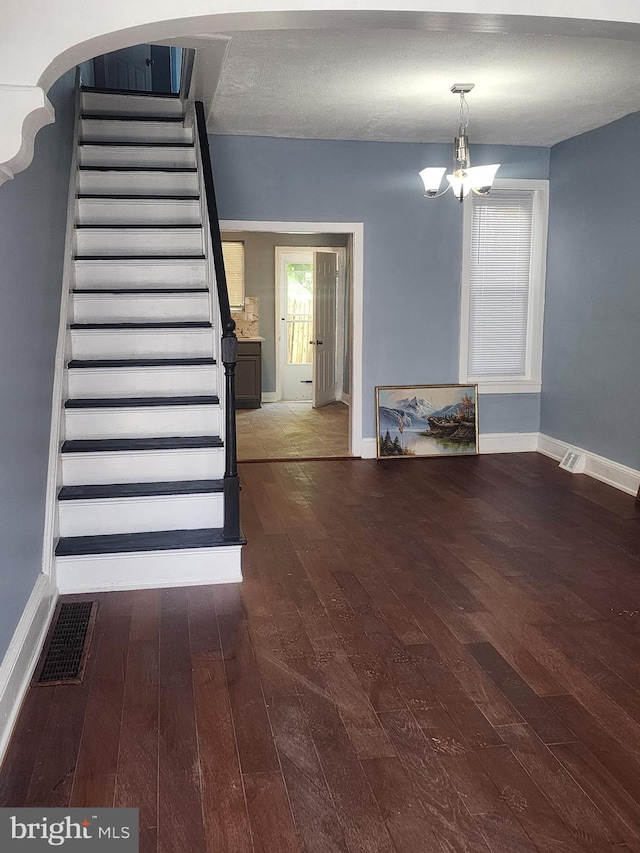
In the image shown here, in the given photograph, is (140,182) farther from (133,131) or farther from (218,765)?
(218,765)

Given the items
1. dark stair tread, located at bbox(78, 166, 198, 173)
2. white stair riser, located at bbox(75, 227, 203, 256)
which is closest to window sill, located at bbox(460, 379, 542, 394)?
white stair riser, located at bbox(75, 227, 203, 256)

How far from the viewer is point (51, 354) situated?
3.97 m

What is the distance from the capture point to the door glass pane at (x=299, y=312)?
1055cm

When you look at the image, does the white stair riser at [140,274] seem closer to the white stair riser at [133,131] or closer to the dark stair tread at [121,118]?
the white stair riser at [133,131]

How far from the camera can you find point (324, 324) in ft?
32.2

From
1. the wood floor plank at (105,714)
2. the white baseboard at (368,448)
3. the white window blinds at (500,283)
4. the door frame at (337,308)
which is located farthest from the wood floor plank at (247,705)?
the door frame at (337,308)

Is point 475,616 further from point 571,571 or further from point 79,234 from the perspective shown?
point 79,234

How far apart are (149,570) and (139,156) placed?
330 cm

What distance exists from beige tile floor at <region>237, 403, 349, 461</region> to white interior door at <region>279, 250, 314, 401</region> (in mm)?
476

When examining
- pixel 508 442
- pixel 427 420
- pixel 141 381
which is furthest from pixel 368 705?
pixel 508 442

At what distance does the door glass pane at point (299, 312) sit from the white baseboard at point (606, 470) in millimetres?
4622

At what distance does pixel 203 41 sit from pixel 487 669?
3384 millimetres

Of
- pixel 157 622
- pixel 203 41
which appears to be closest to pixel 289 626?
pixel 157 622

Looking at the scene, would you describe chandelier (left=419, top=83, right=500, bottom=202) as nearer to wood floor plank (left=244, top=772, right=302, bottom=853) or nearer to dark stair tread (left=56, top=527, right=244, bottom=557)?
dark stair tread (left=56, top=527, right=244, bottom=557)
